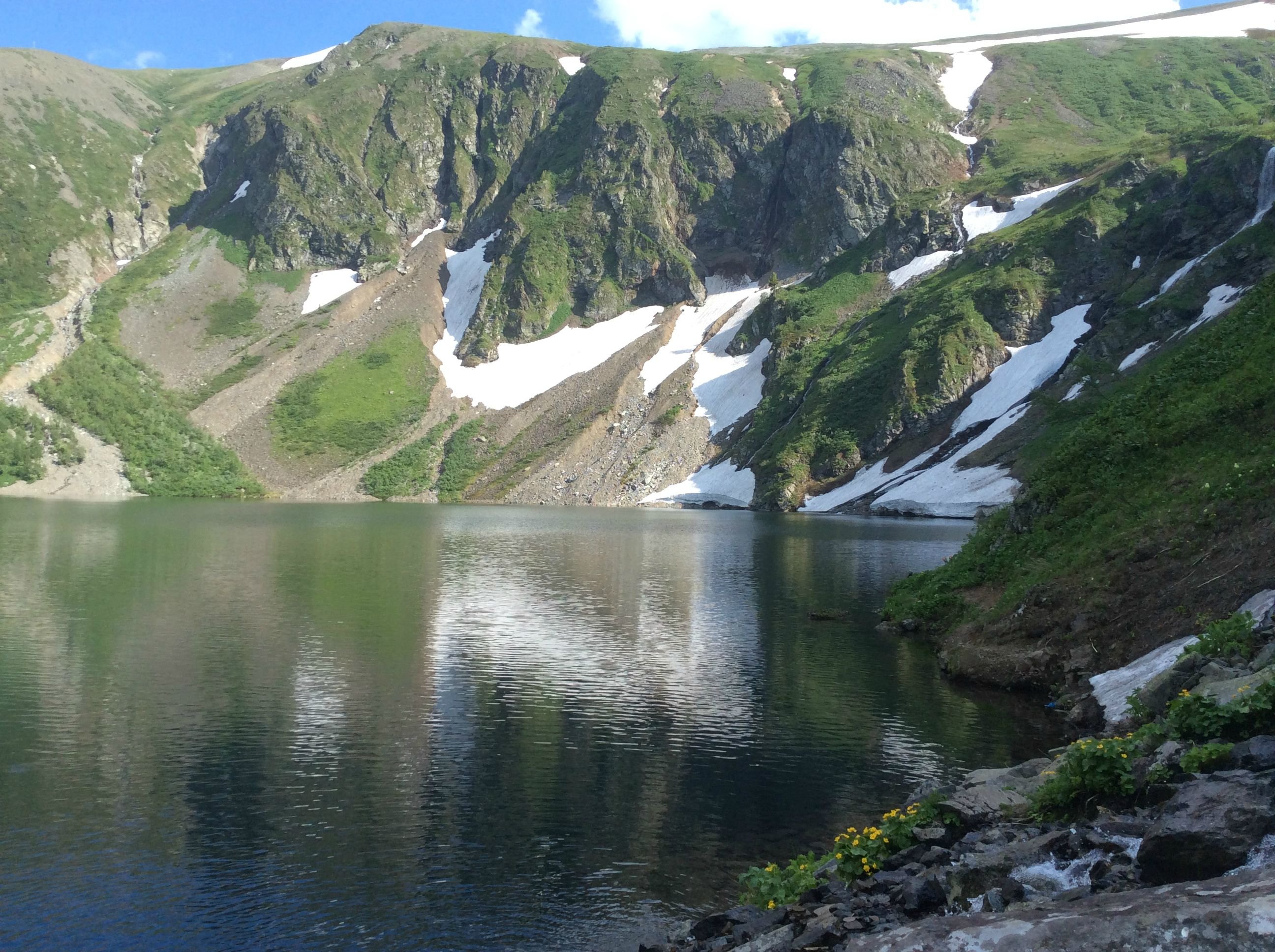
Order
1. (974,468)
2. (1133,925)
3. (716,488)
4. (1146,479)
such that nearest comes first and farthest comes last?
(1133,925) → (1146,479) → (974,468) → (716,488)

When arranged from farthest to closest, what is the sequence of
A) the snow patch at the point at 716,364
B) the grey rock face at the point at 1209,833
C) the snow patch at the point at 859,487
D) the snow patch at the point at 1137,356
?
the snow patch at the point at 716,364, the snow patch at the point at 859,487, the snow patch at the point at 1137,356, the grey rock face at the point at 1209,833

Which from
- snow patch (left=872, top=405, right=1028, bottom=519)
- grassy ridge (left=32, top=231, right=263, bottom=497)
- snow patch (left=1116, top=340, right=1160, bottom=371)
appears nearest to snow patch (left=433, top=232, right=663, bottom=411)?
grassy ridge (left=32, top=231, right=263, bottom=497)

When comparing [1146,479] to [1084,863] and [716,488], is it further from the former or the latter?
[716,488]

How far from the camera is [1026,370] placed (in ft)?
409

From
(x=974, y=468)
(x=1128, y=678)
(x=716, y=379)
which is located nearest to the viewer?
(x=1128, y=678)

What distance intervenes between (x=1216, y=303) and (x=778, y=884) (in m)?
108

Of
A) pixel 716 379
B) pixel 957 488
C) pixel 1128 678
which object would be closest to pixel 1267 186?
pixel 957 488

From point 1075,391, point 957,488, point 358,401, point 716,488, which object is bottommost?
point 716,488

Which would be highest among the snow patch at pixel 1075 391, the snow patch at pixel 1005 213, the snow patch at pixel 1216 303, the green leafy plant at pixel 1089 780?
the snow patch at pixel 1005 213

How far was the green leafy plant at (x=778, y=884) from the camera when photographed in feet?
46.7

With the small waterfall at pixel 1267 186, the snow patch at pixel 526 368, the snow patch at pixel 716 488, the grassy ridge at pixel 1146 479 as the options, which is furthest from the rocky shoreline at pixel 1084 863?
the snow patch at pixel 526 368

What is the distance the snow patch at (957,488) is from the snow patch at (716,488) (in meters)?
23.4

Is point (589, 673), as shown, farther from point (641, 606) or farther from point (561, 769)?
point (641, 606)

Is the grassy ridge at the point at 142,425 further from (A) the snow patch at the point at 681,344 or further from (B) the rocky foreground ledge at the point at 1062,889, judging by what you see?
(B) the rocky foreground ledge at the point at 1062,889
